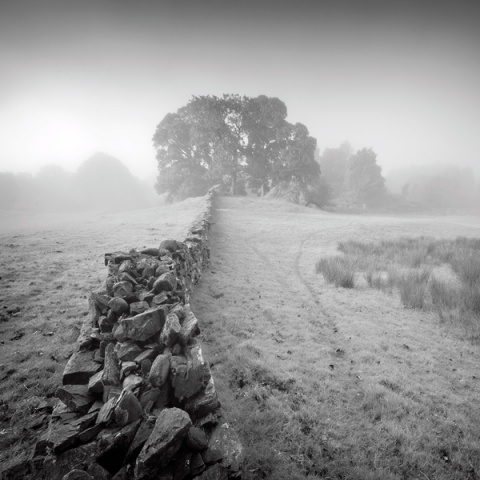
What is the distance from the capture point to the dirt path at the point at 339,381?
2.73 metres

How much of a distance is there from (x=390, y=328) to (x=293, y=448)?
3863mm

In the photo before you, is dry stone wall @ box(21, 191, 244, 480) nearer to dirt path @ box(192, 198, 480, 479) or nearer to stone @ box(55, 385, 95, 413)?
stone @ box(55, 385, 95, 413)

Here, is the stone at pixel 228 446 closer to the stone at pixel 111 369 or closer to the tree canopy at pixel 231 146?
the stone at pixel 111 369

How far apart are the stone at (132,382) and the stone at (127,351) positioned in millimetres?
276

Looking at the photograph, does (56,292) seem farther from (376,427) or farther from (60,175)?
(60,175)

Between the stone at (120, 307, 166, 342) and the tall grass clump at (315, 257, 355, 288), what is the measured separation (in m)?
6.11

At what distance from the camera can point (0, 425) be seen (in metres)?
2.64

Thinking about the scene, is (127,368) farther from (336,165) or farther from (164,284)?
(336,165)

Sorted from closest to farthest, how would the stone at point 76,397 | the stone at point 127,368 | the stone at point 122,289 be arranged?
the stone at point 76,397
the stone at point 127,368
the stone at point 122,289

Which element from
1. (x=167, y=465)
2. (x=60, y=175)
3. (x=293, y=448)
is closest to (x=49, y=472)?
(x=167, y=465)

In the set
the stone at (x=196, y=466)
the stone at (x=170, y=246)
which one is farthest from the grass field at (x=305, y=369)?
the stone at (x=170, y=246)

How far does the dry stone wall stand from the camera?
78.1 inches

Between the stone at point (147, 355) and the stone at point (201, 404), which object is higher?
the stone at point (147, 355)

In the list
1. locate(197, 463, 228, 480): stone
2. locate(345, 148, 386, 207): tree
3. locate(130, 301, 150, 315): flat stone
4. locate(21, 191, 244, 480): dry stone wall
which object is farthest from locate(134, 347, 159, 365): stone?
locate(345, 148, 386, 207): tree
